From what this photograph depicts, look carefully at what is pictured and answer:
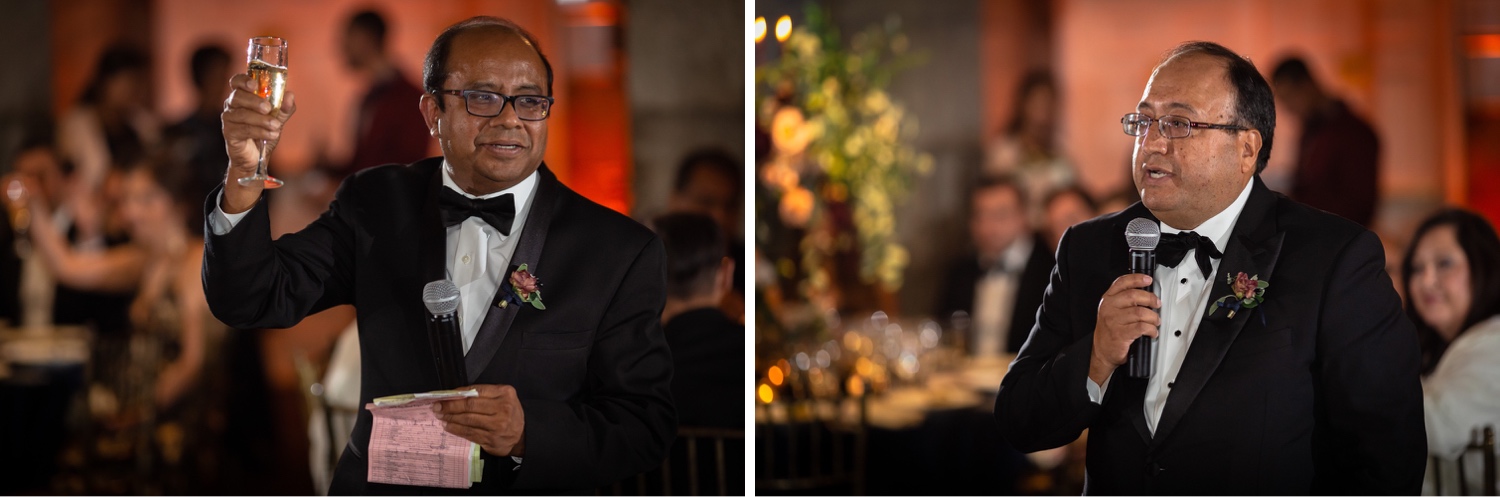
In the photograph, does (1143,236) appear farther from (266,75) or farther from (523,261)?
(266,75)

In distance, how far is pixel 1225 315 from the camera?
2.65m

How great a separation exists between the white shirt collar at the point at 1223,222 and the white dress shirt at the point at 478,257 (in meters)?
1.49

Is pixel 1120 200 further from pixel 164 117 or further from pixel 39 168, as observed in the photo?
pixel 39 168

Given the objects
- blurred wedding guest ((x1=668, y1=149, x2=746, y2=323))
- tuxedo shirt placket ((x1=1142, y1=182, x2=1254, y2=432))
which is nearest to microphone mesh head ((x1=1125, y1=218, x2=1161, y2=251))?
tuxedo shirt placket ((x1=1142, y1=182, x2=1254, y2=432))

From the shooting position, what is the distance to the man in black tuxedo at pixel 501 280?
272 cm

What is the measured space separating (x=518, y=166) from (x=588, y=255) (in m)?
0.26

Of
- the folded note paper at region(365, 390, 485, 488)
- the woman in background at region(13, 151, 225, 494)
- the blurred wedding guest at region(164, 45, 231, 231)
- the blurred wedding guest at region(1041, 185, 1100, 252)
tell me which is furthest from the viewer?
the blurred wedding guest at region(1041, 185, 1100, 252)

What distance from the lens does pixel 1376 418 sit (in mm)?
2557

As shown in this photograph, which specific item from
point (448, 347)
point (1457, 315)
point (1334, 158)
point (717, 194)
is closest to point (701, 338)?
point (717, 194)

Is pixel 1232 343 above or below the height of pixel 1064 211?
below

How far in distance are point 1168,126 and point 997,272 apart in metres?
3.84

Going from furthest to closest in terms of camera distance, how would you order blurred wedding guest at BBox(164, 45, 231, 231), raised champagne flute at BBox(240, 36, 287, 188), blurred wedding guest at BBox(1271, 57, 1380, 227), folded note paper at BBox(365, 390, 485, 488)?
blurred wedding guest at BBox(164, 45, 231, 231) < blurred wedding guest at BBox(1271, 57, 1380, 227) < folded note paper at BBox(365, 390, 485, 488) < raised champagne flute at BBox(240, 36, 287, 188)

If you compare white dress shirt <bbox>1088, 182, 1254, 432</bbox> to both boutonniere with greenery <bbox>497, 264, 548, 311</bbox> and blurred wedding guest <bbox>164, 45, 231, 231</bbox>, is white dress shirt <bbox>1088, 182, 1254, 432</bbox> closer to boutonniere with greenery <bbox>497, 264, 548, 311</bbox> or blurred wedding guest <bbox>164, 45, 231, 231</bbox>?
boutonniere with greenery <bbox>497, 264, 548, 311</bbox>

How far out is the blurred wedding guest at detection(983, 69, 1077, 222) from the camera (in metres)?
6.59
